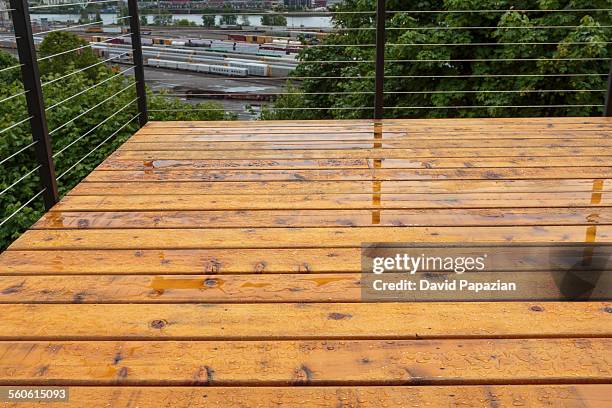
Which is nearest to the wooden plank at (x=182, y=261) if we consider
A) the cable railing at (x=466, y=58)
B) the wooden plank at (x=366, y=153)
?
the wooden plank at (x=366, y=153)

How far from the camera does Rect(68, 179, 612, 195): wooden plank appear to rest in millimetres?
2213

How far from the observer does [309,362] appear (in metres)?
1.22

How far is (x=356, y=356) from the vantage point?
4.05 feet

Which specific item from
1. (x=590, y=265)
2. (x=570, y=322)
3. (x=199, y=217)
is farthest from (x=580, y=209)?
(x=199, y=217)

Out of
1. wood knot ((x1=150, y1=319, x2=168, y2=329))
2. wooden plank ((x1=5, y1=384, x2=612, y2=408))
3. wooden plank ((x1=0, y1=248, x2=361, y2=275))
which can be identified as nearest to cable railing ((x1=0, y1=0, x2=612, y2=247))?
wooden plank ((x1=0, y1=248, x2=361, y2=275))

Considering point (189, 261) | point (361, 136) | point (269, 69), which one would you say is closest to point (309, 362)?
point (189, 261)

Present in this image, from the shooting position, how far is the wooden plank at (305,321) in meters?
1.31

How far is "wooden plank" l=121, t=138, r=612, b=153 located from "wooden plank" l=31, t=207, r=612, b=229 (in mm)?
876

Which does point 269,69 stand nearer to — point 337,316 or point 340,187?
point 340,187

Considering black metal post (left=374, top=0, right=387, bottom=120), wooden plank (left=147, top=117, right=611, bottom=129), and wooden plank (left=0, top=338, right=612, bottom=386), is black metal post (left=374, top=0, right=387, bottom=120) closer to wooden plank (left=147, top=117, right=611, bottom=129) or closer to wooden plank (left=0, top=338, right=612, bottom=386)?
wooden plank (left=147, top=117, right=611, bottom=129)

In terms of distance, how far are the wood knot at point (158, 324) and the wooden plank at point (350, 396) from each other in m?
0.21

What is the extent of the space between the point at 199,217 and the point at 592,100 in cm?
659

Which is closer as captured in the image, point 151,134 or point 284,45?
point 151,134

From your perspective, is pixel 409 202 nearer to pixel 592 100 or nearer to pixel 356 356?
pixel 356 356
